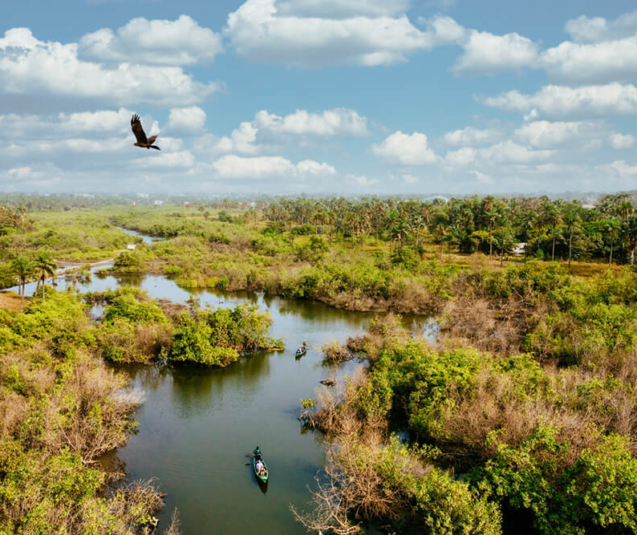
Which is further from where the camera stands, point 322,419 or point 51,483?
point 322,419

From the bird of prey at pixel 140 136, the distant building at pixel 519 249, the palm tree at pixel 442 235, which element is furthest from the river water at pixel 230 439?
the distant building at pixel 519 249

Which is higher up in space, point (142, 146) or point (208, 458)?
point (142, 146)

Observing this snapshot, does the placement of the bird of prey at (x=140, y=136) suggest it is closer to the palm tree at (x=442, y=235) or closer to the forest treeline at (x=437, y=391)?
the forest treeline at (x=437, y=391)

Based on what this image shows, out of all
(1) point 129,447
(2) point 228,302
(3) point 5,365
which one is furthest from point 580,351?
(2) point 228,302

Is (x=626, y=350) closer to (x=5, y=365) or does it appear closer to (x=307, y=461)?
(x=307, y=461)

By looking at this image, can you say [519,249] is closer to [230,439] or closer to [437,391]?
[437,391]

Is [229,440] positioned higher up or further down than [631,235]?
further down

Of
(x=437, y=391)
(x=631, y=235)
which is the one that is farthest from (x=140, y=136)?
(x=631, y=235)
